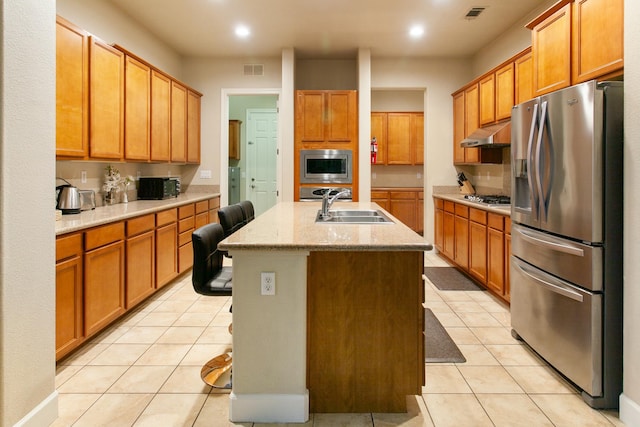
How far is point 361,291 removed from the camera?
6.65ft

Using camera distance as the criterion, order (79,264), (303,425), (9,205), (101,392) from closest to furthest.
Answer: (9,205)
(303,425)
(101,392)
(79,264)

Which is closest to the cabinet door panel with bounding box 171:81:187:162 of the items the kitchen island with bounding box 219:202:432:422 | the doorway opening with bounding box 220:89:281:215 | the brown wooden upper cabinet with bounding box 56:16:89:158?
the brown wooden upper cabinet with bounding box 56:16:89:158

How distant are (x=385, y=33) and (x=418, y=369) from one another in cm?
419

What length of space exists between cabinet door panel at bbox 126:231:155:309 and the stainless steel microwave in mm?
2421

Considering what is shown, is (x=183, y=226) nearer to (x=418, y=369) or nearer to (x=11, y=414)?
(x=11, y=414)

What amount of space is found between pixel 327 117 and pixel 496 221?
8.94 ft

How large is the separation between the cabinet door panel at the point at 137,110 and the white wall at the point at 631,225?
3.71m

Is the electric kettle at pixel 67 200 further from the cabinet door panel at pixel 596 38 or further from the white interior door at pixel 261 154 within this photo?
the white interior door at pixel 261 154

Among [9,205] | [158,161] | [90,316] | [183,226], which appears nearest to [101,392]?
[90,316]

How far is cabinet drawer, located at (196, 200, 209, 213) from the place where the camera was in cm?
514

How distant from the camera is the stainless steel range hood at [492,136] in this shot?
14.1 ft

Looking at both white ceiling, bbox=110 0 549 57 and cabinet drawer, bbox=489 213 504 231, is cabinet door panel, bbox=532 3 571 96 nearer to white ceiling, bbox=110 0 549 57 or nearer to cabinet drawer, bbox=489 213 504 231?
cabinet drawer, bbox=489 213 504 231

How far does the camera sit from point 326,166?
5703 mm

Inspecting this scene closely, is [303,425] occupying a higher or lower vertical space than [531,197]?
lower
